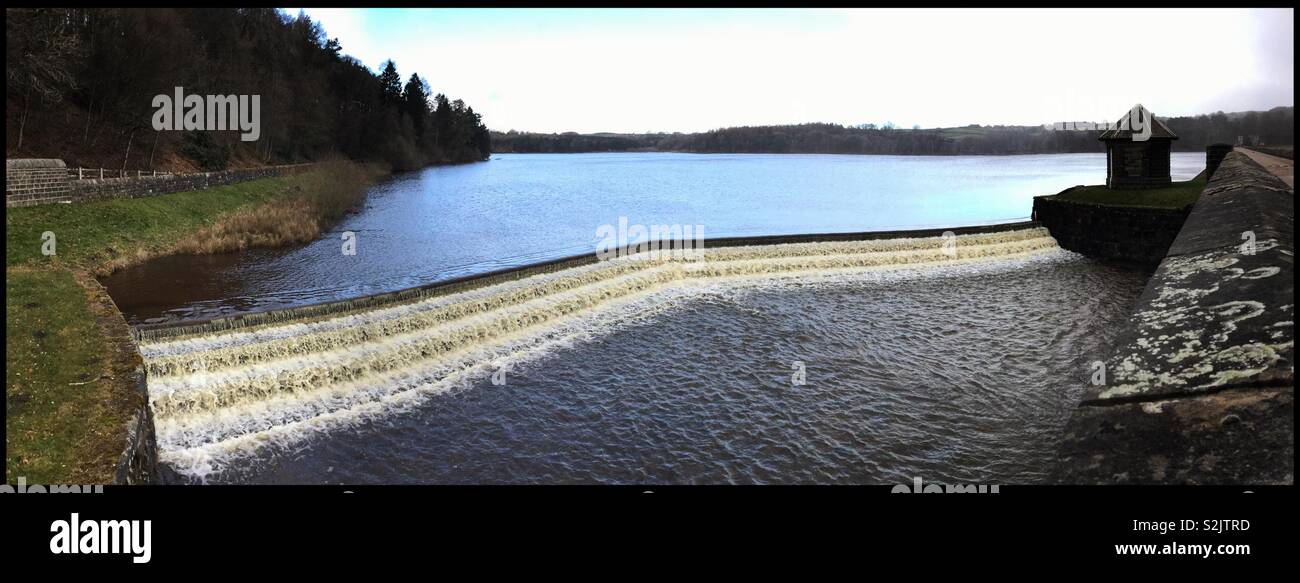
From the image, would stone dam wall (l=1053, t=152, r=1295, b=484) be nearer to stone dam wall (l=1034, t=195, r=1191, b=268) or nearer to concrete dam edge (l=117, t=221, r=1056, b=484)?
concrete dam edge (l=117, t=221, r=1056, b=484)

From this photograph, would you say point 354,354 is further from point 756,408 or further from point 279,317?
point 756,408

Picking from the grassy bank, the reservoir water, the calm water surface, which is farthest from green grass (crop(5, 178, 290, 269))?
the calm water surface

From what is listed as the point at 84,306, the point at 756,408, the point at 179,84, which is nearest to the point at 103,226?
the point at 84,306

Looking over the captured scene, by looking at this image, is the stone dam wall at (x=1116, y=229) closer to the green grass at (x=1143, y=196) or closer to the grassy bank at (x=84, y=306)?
the green grass at (x=1143, y=196)

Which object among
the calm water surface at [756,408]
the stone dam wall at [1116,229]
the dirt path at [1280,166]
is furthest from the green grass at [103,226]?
the stone dam wall at [1116,229]

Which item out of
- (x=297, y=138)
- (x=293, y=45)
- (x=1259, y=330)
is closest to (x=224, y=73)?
(x=297, y=138)

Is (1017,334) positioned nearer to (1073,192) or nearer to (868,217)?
(1073,192)
